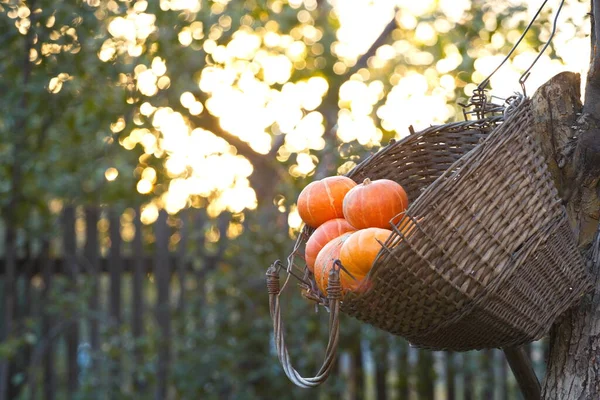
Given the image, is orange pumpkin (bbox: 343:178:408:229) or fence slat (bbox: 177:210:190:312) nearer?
orange pumpkin (bbox: 343:178:408:229)

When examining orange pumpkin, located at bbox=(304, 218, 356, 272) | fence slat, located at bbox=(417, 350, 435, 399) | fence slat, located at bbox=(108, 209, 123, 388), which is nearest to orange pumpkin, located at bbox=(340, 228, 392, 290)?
orange pumpkin, located at bbox=(304, 218, 356, 272)

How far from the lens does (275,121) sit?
3430mm

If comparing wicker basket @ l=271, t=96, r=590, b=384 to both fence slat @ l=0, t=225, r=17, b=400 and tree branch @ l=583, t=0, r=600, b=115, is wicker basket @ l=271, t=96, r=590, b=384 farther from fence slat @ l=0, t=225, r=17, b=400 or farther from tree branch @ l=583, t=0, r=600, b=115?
fence slat @ l=0, t=225, r=17, b=400

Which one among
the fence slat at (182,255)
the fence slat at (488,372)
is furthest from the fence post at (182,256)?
the fence slat at (488,372)

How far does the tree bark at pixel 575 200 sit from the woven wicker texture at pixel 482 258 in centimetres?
8

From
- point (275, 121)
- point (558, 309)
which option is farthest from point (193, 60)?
point (558, 309)

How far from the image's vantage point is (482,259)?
1.11m

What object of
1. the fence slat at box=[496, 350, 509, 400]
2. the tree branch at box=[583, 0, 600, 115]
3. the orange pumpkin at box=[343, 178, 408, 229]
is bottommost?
the fence slat at box=[496, 350, 509, 400]

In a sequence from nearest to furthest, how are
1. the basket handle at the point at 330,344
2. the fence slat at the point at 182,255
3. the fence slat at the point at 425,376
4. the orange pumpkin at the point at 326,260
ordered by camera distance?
the basket handle at the point at 330,344, the orange pumpkin at the point at 326,260, the fence slat at the point at 425,376, the fence slat at the point at 182,255

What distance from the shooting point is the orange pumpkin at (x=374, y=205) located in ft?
3.93

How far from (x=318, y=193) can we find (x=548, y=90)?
0.51 m

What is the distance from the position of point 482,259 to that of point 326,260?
25 centimetres

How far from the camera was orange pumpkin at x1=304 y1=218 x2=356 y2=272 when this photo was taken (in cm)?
127

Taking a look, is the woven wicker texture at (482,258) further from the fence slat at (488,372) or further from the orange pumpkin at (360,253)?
the fence slat at (488,372)
